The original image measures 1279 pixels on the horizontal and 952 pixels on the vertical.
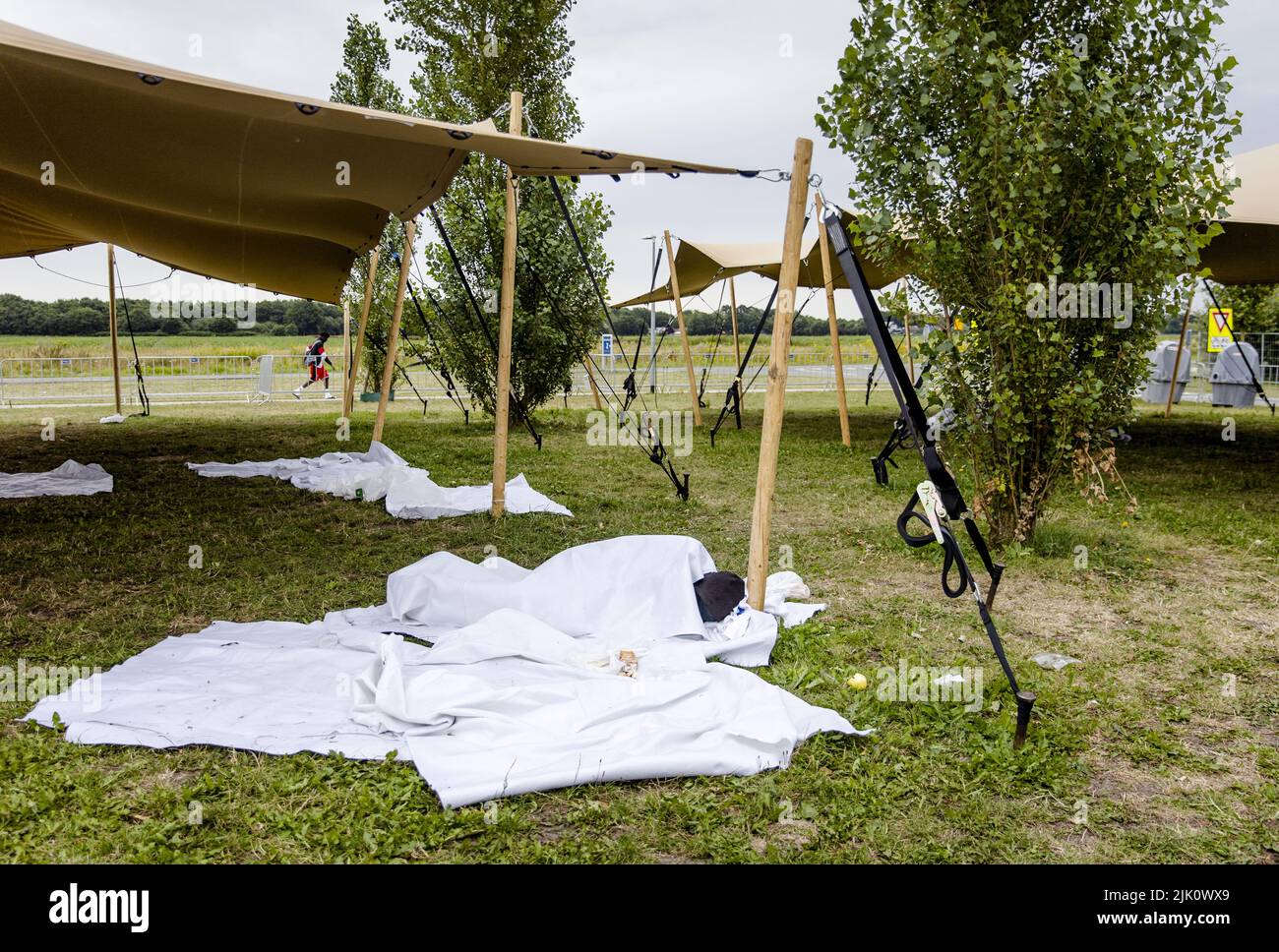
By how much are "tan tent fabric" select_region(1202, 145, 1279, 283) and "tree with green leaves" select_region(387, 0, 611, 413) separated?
7.10 metres

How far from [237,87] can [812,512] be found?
5.17 meters

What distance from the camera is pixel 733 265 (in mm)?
12859

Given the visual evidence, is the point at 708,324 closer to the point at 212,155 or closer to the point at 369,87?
the point at 369,87

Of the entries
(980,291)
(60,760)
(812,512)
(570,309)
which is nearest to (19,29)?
(60,760)

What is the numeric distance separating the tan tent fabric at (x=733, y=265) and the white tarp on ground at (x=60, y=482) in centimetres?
798

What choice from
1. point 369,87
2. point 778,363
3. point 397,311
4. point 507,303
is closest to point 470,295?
point 507,303

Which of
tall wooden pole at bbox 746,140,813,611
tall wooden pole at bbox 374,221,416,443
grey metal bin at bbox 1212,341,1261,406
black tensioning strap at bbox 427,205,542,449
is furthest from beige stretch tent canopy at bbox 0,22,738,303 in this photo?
grey metal bin at bbox 1212,341,1261,406

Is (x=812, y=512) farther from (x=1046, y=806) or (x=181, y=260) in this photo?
(x=181, y=260)

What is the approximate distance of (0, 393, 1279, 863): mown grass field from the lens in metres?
2.55

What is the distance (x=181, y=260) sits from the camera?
1080 cm

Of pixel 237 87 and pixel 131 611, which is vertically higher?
pixel 237 87

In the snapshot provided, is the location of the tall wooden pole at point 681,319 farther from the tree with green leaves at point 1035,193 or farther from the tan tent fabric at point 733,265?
the tree with green leaves at point 1035,193

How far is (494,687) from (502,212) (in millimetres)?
10245
